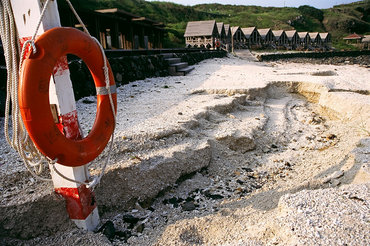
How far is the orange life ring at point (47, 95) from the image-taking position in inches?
58.8

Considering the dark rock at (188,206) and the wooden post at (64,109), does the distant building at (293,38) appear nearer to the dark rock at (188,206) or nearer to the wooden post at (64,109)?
the dark rock at (188,206)

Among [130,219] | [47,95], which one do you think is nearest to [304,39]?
[130,219]

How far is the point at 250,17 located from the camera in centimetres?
5159

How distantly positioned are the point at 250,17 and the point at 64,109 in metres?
55.8

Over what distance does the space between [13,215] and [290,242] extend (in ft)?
6.39

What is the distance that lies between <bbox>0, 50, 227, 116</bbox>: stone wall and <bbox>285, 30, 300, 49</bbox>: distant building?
29.0m

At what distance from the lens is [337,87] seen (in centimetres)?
639

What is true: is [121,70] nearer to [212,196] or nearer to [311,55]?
[212,196]

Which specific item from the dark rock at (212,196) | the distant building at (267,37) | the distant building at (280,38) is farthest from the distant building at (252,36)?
the dark rock at (212,196)

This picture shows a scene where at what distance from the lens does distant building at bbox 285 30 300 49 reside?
3534 cm

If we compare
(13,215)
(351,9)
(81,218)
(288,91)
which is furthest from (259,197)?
(351,9)

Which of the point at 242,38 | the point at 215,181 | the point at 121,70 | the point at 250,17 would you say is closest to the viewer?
the point at 215,181

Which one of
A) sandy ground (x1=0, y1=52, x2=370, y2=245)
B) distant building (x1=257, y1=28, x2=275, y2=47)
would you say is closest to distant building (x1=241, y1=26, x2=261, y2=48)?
distant building (x1=257, y1=28, x2=275, y2=47)

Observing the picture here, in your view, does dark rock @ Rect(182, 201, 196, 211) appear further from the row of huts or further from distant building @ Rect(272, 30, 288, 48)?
distant building @ Rect(272, 30, 288, 48)
